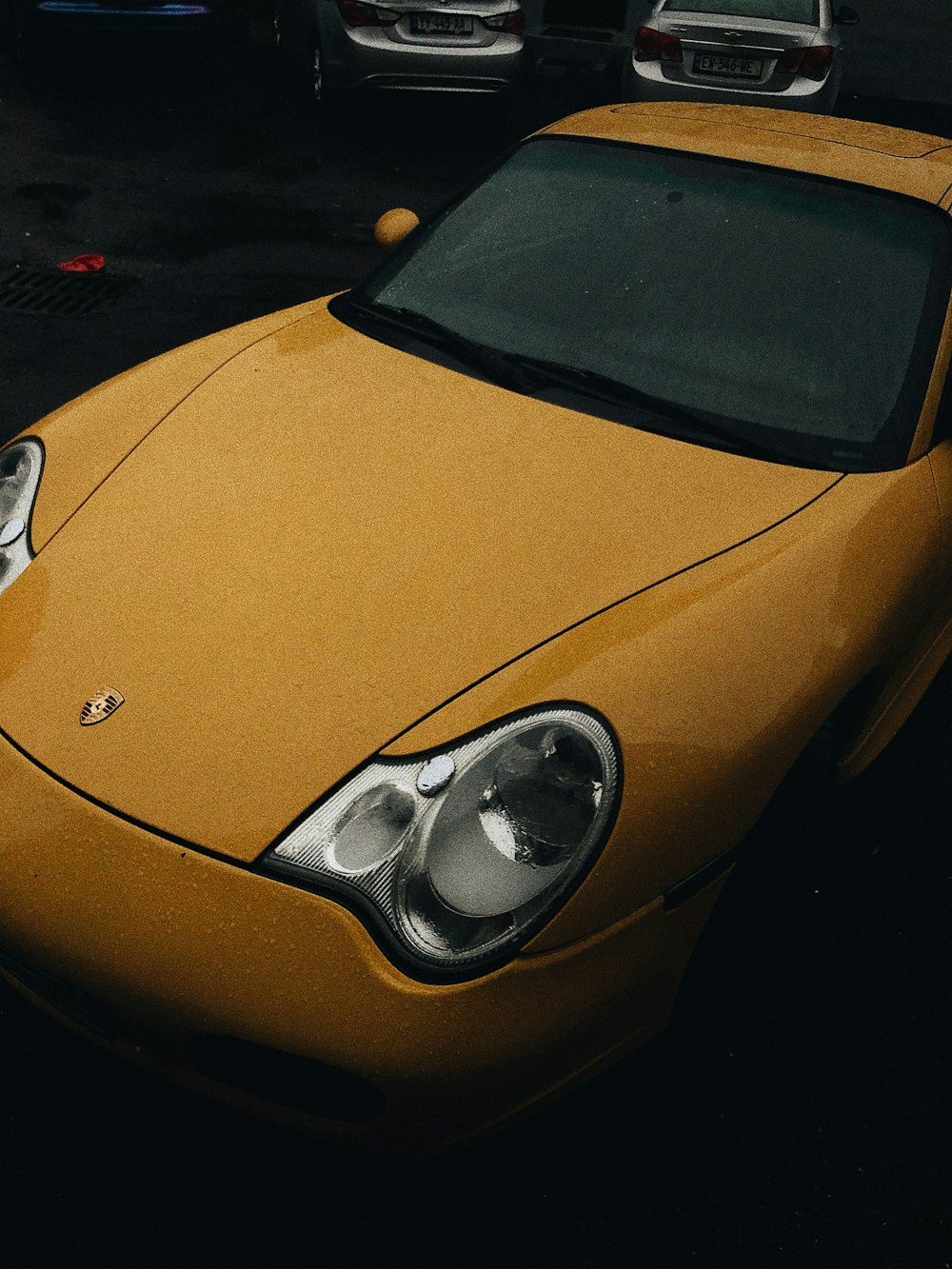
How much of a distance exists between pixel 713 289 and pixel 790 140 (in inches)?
26.6

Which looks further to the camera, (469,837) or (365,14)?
(365,14)

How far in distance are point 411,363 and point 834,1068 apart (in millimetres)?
1755

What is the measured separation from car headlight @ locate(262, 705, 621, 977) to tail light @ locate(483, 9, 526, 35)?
23.2 ft

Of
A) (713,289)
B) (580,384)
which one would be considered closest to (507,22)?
(713,289)

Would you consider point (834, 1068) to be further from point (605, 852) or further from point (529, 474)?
point (529, 474)

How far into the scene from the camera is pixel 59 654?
1.94 m

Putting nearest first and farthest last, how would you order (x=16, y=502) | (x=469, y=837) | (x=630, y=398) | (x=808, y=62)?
(x=469, y=837), (x=16, y=502), (x=630, y=398), (x=808, y=62)

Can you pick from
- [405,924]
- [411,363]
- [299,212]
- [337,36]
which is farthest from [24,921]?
[337,36]

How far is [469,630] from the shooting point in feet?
6.20

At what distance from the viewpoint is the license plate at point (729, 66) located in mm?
7461

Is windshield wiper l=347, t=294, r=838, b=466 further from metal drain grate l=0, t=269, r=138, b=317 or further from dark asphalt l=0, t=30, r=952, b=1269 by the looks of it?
metal drain grate l=0, t=269, r=138, b=317

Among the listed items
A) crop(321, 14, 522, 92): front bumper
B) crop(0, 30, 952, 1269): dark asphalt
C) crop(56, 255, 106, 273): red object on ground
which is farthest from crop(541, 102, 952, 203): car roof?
crop(321, 14, 522, 92): front bumper

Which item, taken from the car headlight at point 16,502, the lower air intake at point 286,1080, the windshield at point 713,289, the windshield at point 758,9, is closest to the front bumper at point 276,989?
the lower air intake at point 286,1080

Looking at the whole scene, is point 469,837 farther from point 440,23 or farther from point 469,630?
point 440,23
